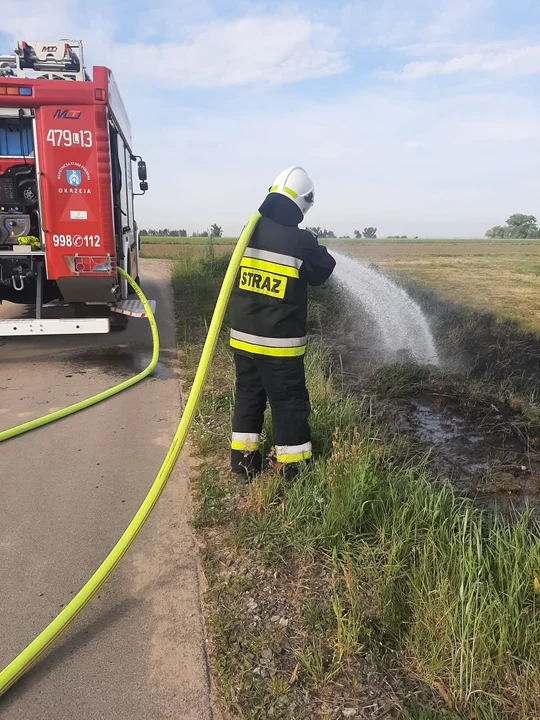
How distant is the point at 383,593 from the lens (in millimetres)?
2354

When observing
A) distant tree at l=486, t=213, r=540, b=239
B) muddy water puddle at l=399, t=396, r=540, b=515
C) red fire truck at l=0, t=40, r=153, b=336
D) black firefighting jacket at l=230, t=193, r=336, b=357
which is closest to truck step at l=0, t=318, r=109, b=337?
red fire truck at l=0, t=40, r=153, b=336

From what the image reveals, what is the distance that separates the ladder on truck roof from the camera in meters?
6.29

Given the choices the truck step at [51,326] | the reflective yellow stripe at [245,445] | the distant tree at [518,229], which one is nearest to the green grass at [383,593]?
the reflective yellow stripe at [245,445]

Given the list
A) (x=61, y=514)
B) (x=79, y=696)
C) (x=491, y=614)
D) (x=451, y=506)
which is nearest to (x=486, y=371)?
(x=451, y=506)

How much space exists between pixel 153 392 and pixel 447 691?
4226 mm

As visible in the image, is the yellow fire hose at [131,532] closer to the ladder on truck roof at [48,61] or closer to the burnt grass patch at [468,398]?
the burnt grass patch at [468,398]

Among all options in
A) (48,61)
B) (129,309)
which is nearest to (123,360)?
(129,309)

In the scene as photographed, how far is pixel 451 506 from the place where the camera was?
113 inches

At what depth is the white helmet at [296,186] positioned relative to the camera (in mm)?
3314

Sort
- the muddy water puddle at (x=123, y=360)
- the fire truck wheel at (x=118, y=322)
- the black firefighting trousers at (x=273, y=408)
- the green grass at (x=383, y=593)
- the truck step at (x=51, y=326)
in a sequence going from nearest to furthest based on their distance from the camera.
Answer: the green grass at (x=383, y=593)
the black firefighting trousers at (x=273, y=408)
the truck step at (x=51, y=326)
the muddy water puddle at (x=123, y=360)
the fire truck wheel at (x=118, y=322)

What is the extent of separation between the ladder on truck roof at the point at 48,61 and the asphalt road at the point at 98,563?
390 centimetres

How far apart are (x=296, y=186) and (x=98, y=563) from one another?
2503 mm

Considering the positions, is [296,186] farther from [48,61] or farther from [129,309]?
[48,61]

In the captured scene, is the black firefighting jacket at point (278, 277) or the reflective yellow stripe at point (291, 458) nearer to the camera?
the black firefighting jacket at point (278, 277)
